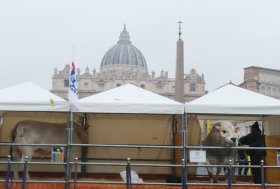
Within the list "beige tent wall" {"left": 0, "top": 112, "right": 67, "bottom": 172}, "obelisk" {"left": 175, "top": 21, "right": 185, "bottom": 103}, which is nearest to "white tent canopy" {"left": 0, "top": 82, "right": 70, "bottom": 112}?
"beige tent wall" {"left": 0, "top": 112, "right": 67, "bottom": 172}

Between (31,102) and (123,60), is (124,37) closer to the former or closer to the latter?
(123,60)

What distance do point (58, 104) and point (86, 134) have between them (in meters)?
2.50

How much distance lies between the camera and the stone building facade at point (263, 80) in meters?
A: 83.6

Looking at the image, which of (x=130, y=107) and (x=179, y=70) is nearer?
(x=130, y=107)

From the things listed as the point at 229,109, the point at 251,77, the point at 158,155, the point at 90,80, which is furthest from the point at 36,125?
the point at 90,80

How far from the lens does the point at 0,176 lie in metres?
10.8

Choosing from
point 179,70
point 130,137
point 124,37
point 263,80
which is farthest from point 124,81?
point 130,137

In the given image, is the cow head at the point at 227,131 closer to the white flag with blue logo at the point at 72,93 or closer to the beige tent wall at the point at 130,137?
the beige tent wall at the point at 130,137

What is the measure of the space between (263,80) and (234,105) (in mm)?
81853

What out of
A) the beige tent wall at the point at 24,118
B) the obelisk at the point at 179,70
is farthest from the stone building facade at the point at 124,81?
the beige tent wall at the point at 24,118

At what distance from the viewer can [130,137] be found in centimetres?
1148

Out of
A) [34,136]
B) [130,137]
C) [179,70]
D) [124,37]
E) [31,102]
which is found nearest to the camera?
[31,102]

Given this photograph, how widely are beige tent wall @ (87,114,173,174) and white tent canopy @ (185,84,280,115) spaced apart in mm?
2093

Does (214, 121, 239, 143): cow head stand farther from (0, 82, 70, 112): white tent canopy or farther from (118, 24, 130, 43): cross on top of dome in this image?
(118, 24, 130, 43): cross on top of dome
